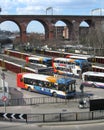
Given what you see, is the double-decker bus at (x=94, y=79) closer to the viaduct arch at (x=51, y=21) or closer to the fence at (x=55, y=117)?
the fence at (x=55, y=117)

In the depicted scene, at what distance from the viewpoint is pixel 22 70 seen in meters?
53.8

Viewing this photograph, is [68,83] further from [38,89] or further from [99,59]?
[99,59]

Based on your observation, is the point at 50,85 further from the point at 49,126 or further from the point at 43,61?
the point at 43,61

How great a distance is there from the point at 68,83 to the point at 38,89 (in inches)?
167

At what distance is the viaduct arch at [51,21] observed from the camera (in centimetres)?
11894

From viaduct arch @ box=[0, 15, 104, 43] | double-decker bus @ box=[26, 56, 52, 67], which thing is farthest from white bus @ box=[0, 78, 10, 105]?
viaduct arch @ box=[0, 15, 104, 43]

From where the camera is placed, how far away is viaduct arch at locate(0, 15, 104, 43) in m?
119

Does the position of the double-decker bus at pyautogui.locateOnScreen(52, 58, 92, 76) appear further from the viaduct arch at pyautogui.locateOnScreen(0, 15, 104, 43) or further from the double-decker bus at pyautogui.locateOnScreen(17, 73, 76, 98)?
the viaduct arch at pyautogui.locateOnScreen(0, 15, 104, 43)

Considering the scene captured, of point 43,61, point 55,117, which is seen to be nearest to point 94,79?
point 55,117

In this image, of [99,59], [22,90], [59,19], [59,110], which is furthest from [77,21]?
[59,110]

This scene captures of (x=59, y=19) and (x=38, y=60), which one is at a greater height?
(x=59, y=19)

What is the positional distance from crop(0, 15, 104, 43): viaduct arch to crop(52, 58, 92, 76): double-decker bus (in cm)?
6091

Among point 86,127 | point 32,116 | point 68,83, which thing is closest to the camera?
point 86,127

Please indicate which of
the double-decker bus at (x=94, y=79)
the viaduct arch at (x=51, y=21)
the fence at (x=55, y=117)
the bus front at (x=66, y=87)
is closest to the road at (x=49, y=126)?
the fence at (x=55, y=117)
